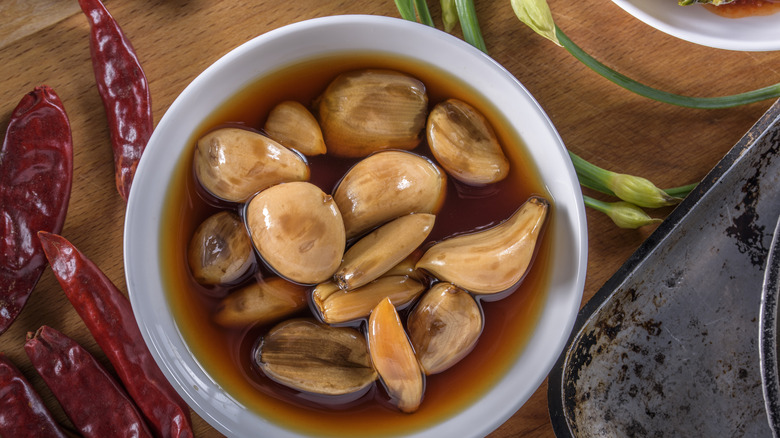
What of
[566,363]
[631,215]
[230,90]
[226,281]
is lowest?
[566,363]

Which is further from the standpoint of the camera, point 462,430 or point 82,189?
point 82,189

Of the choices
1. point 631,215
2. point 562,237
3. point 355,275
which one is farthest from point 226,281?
point 631,215

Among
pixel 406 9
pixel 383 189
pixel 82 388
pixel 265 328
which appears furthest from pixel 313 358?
pixel 406 9

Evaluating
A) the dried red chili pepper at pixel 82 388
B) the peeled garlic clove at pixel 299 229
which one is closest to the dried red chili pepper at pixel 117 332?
the dried red chili pepper at pixel 82 388

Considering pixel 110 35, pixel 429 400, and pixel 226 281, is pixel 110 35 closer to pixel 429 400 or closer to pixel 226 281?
pixel 226 281

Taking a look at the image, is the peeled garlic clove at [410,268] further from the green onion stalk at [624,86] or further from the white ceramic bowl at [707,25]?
the white ceramic bowl at [707,25]

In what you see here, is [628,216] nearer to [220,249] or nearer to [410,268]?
[410,268]
